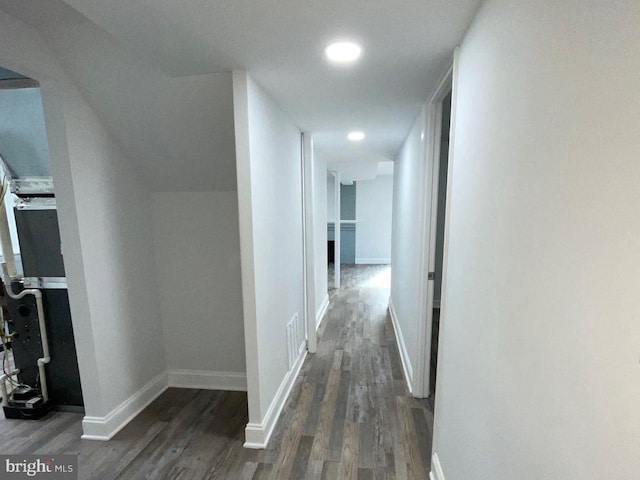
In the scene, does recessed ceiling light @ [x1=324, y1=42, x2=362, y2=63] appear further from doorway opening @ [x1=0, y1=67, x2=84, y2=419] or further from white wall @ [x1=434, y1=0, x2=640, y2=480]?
doorway opening @ [x1=0, y1=67, x2=84, y2=419]

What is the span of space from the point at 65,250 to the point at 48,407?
1318mm

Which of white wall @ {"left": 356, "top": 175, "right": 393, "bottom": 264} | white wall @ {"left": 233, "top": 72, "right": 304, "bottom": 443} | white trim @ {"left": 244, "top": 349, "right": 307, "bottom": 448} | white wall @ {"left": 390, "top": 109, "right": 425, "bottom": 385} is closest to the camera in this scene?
white wall @ {"left": 233, "top": 72, "right": 304, "bottom": 443}

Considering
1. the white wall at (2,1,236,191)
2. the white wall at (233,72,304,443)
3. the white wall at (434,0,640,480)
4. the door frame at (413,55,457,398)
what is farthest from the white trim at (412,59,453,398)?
the white wall at (2,1,236,191)

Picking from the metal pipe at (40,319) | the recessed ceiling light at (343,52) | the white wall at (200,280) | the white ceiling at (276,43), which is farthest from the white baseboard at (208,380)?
the recessed ceiling light at (343,52)

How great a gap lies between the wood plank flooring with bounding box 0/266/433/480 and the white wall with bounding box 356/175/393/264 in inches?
212

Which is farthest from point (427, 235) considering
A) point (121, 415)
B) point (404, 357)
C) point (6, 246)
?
point (6, 246)

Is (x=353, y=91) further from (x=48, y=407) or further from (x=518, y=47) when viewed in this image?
(x=48, y=407)

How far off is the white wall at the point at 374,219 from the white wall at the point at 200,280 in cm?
586

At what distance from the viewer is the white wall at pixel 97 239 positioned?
5.65 ft

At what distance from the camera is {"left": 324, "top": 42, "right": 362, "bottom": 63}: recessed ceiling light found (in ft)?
4.45

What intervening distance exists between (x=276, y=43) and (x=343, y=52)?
308 mm

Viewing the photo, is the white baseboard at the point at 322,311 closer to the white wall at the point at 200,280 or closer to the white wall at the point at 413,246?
the white wall at the point at 413,246

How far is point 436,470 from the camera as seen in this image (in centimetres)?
159

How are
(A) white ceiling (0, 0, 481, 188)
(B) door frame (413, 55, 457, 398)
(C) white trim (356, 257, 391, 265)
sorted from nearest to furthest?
(A) white ceiling (0, 0, 481, 188) < (B) door frame (413, 55, 457, 398) < (C) white trim (356, 257, 391, 265)
